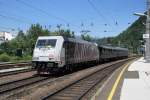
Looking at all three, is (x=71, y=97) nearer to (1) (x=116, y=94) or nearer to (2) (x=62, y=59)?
(1) (x=116, y=94)

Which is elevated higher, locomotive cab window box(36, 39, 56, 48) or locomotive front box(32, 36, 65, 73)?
locomotive cab window box(36, 39, 56, 48)

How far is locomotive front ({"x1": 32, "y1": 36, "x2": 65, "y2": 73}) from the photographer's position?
24375 mm

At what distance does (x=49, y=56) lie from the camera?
2452cm

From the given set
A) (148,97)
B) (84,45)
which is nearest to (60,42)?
(84,45)

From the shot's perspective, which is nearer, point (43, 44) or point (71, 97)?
point (71, 97)

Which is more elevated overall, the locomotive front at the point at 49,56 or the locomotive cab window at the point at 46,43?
the locomotive cab window at the point at 46,43

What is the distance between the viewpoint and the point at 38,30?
9700cm

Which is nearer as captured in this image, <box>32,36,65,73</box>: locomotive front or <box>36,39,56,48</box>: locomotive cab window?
<box>32,36,65,73</box>: locomotive front

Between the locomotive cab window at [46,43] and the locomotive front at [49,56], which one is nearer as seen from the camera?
the locomotive front at [49,56]

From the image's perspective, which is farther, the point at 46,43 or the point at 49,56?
the point at 46,43

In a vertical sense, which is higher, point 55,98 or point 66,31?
point 66,31

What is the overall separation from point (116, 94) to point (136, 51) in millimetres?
165489

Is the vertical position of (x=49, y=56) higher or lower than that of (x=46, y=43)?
lower

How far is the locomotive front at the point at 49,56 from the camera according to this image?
24.4 meters
